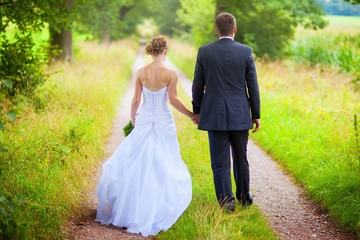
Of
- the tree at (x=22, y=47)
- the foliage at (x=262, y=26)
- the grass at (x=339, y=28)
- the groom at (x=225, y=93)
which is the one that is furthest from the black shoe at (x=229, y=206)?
the grass at (x=339, y=28)

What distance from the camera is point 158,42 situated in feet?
17.6

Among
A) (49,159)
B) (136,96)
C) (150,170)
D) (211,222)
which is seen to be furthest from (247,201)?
(49,159)

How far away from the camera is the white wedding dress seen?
17.1ft

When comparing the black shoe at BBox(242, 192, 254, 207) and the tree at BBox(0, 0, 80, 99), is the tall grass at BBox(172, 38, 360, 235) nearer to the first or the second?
the black shoe at BBox(242, 192, 254, 207)

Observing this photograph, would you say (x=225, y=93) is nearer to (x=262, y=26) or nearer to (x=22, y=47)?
(x=22, y=47)

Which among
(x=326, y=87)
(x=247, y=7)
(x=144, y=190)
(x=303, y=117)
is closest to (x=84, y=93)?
(x=303, y=117)

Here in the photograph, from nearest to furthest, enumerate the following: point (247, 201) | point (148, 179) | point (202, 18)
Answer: point (148, 179)
point (247, 201)
point (202, 18)

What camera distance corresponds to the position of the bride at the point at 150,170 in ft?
17.1

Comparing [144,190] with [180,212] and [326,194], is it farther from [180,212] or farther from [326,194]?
[326,194]

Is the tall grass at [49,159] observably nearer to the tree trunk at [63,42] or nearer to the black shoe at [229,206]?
the black shoe at [229,206]

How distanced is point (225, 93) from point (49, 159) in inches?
103

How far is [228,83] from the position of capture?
17.5 ft

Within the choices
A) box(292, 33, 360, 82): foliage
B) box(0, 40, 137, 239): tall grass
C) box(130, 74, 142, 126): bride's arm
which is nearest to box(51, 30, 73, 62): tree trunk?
box(0, 40, 137, 239): tall grass

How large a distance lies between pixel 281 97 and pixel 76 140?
6.62 metres
